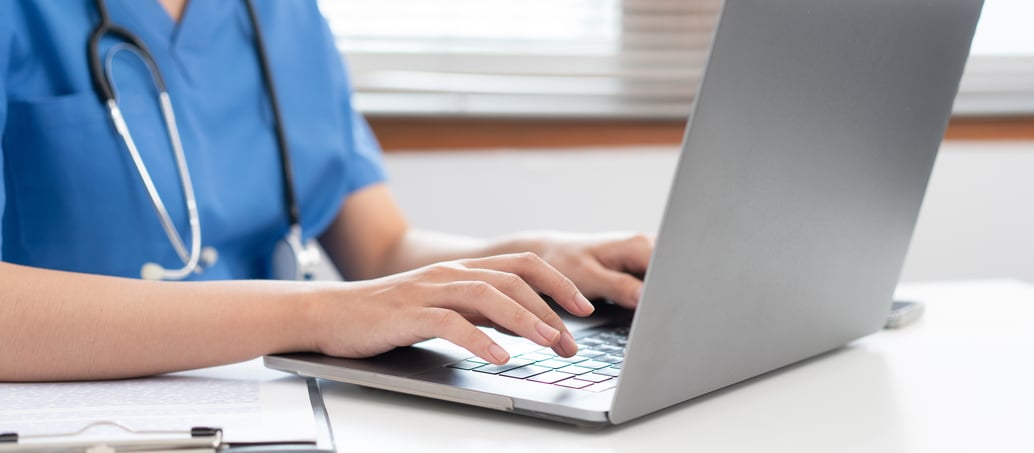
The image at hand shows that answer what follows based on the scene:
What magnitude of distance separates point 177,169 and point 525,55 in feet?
3.18

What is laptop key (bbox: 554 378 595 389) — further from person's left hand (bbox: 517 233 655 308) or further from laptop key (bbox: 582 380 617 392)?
person's left hand (bbox: 517 233 655 308)

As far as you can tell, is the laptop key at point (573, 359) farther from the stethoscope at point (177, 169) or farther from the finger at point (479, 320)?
the stethoscope at point (177, 169)

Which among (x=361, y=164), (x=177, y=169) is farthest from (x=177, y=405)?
(x=361, y=164)

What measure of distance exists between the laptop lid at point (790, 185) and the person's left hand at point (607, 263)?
0.17 metres

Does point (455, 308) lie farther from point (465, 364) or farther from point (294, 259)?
point (294, 259)

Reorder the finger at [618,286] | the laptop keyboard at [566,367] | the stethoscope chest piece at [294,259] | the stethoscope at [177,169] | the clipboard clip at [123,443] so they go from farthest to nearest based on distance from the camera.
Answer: the stethoscope chest piece at [294,259] < the stethoscope at [177,169] < the finger at [618,286] < the laptop keyboard at [566,367] < the clipboard clip at [123,443]

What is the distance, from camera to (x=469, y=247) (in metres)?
1.06

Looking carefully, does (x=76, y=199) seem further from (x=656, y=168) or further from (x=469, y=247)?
(x=656, y=168)

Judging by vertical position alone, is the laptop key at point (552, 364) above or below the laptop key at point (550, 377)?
above

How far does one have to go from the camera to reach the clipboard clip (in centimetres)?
50

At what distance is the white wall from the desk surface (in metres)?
1.02

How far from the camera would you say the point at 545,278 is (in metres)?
0.66

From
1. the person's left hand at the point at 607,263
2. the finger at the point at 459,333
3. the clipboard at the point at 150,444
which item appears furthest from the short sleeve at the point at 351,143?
the clipboard at the point at 150,444

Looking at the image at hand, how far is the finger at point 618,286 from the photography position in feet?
2.74
